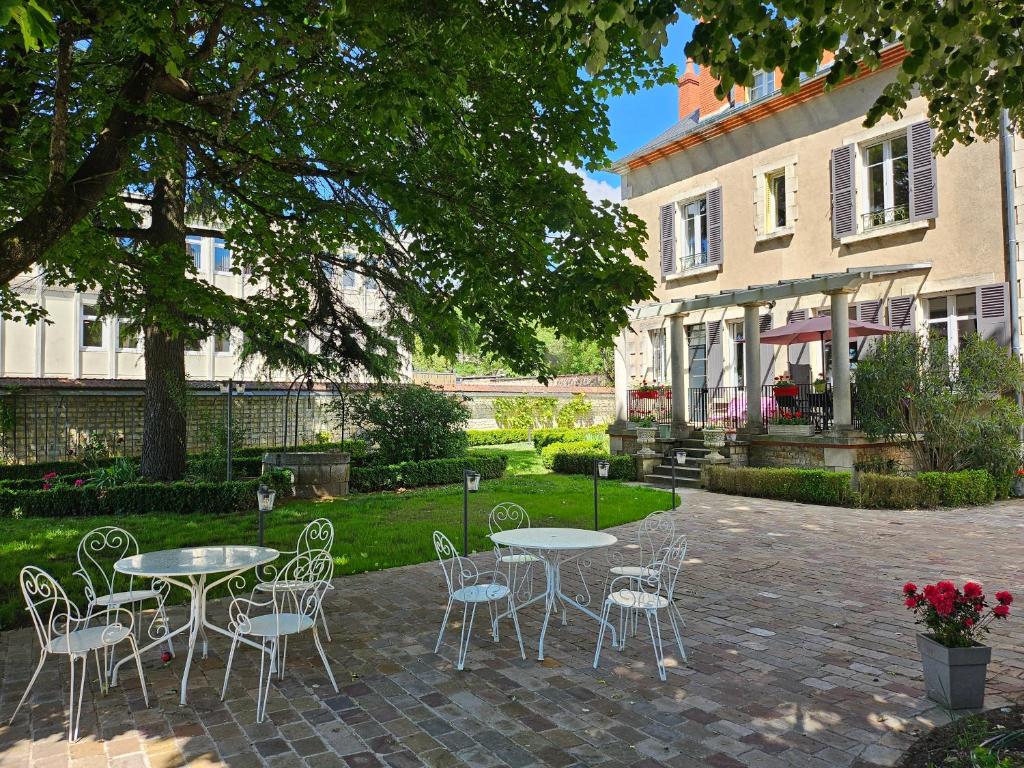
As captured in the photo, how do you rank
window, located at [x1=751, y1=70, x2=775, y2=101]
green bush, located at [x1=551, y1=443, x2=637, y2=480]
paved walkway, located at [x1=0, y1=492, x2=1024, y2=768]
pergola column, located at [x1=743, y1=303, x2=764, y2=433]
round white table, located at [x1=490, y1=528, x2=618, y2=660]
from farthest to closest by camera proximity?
1. window, located at [x1=751, y1=70, x2=775, y2=101]
2. green bush, located at [x1=551, y1=443, x2=637, y2=480]
3. pergola column, located at [x1=743, y1=303, x2=764, y2=433]
4. round white table, located at [x1=490, y1=528, x2=618, y2=660]
5. paved walkway, located at [x1=0, y1=492, x2=1024, y2=768]

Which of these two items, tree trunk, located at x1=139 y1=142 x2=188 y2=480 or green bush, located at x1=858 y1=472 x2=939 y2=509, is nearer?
green bush, located at x1=858 y1=472 x2=939 y2=509

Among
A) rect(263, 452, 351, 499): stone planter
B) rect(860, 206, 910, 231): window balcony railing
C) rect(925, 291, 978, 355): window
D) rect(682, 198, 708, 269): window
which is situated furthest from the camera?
rect(682, 198, 708, 269): window

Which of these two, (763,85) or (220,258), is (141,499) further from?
(220,258)

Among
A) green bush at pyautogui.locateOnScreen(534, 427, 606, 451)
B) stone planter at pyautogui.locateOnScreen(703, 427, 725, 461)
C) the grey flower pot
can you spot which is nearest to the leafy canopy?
the grey flower pot

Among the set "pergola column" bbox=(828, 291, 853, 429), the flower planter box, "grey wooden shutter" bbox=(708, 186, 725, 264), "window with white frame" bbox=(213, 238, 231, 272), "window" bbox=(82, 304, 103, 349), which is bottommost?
the flower planter box

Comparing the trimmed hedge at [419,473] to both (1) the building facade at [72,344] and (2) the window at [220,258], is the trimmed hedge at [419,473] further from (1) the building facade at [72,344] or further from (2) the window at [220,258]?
(2) the window at [220,258]

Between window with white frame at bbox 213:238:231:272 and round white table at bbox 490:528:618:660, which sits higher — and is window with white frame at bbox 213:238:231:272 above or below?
above

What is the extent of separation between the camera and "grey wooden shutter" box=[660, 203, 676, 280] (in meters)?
19.3

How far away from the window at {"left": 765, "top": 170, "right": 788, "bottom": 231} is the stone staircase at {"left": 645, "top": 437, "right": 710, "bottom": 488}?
5.94 metres

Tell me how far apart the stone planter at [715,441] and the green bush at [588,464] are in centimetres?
213

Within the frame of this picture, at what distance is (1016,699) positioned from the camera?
396cm

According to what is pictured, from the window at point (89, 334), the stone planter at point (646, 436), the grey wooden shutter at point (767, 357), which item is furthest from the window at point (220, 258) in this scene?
the grey wooden shutter at point (767, 357)

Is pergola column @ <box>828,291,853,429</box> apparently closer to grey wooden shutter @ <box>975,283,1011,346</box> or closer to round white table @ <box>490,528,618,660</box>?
grey wooden shutter @ <box>975,283,1011,346</box>

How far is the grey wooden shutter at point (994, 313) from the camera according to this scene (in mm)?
12727
